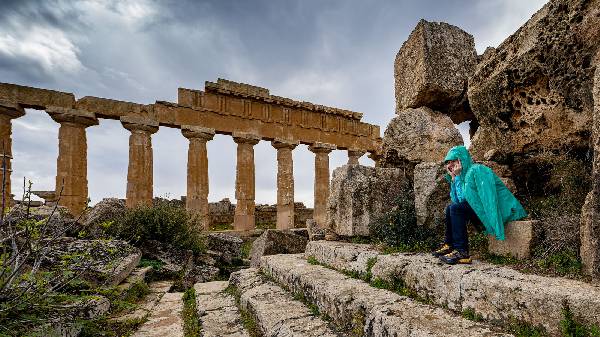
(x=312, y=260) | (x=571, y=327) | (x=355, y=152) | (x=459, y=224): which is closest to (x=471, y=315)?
(x=571, y=327)

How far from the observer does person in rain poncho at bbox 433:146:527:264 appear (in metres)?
2.92

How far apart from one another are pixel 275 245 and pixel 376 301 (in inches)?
201

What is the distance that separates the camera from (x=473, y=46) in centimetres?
530

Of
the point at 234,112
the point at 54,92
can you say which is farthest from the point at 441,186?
the point at 54,92

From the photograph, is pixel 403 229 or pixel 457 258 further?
pixel 403 229

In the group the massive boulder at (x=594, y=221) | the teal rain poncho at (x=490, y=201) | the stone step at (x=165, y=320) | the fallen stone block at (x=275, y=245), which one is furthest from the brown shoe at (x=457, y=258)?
the fallen stone block at (x=275, y=245)

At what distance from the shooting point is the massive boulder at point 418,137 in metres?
4.73

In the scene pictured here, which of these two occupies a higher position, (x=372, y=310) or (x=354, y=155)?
(x=354, y=155)

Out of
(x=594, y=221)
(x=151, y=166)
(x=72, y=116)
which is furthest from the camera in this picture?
(x=151, y=166)

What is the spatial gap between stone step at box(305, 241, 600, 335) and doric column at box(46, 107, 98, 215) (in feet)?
39.8

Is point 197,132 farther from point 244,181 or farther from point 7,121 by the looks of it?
point 7,121

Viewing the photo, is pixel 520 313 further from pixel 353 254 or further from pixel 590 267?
pixel 353 254

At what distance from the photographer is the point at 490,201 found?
2.93 m

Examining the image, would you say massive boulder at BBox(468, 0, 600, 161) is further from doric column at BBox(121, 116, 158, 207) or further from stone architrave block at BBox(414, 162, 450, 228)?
doric column at BBox(121, 116, 158, 207)
